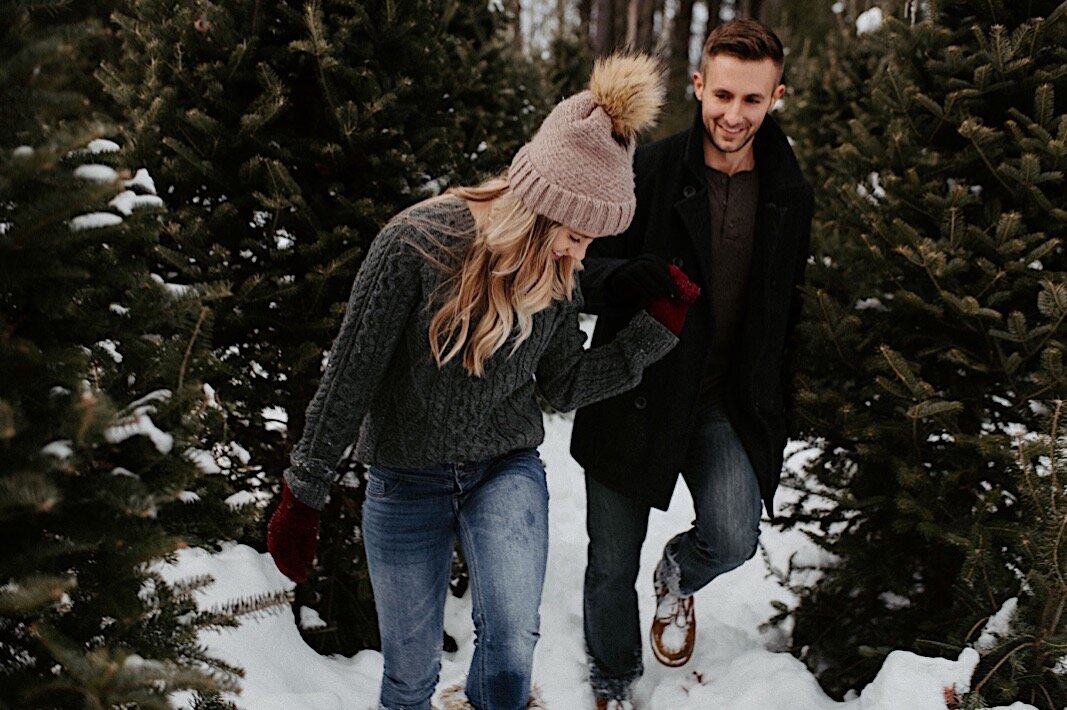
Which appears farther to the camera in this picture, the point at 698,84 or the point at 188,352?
the point at 698,84

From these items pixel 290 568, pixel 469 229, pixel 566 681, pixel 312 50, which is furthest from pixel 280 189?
pixel 566 681

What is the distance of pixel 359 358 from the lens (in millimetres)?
2457

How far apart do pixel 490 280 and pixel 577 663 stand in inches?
85.9

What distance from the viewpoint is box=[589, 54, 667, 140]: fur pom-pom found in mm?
2506

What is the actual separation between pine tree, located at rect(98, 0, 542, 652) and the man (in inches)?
42.5

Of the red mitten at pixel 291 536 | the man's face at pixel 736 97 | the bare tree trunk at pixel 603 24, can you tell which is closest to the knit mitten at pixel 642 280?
the man's face at pixel 736 97

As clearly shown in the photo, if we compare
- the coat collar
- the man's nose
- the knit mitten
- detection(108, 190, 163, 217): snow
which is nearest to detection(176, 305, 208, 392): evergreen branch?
detection(108, 190, 163, 217): snow

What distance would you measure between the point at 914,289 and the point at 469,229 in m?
2.03

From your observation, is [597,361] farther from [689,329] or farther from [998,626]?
[998,626]

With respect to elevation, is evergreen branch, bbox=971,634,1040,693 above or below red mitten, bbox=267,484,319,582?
below

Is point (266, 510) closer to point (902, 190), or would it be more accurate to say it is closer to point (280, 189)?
point (280, 189)

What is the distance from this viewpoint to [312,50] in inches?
132

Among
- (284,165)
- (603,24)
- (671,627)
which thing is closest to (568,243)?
(284,165)

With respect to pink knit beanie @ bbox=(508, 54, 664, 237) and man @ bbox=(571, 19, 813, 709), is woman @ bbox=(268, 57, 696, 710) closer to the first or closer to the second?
pink knit beanie @ bbox=(508, 54, 664, 237)
